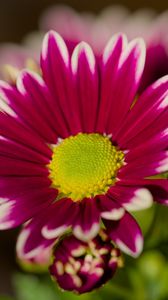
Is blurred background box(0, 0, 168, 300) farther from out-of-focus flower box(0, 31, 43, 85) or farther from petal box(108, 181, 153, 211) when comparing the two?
out-of-focus flower box(0, 31, 43, 85)

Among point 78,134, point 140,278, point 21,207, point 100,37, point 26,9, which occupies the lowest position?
point 140,278

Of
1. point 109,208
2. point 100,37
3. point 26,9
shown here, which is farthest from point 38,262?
point 26,9

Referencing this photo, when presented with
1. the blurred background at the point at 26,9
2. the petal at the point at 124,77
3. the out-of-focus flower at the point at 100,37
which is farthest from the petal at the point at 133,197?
the blurred background at the point at 26,9

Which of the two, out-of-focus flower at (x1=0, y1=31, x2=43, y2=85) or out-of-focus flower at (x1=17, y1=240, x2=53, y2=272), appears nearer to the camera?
out-of-focus flower at (x1=17, y1=240, x2=53, y2=272)

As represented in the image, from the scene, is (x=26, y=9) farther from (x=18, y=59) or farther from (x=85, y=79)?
(x=85, y=79)

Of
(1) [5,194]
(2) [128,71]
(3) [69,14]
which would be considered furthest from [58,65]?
(3) [69,14]

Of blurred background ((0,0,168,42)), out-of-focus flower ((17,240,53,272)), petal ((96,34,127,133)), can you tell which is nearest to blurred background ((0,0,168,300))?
out-of-focus flower ((17,240,53,272))

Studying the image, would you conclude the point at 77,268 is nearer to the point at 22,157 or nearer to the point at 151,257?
the point at 22,157
